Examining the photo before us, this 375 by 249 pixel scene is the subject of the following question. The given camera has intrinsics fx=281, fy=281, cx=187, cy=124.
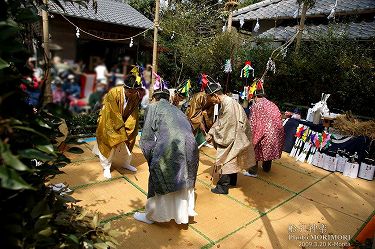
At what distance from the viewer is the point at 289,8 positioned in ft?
41.4

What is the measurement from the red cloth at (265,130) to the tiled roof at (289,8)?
719 centimetres

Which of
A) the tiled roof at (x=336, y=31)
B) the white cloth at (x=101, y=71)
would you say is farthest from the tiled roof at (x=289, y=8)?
the white cloth at (x=101, y=71)

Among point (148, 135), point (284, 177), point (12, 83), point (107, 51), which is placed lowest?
point (284, 177)

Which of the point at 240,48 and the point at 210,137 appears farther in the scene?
the point at 240,48

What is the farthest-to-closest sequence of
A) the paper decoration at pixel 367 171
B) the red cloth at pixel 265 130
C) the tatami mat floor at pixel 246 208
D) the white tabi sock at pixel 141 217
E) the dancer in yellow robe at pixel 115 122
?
the paper decoration at pixel 367 171 → the red cloth at pixel 265 130 → the dancer in yellow robe at pixel 115 122 → the white tabi sock at pixel 141 217 → the tatami mat floor at pixel 246 208

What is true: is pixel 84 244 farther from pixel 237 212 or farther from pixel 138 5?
pixel 138 5

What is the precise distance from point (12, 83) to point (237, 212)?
Answer: 146 inches

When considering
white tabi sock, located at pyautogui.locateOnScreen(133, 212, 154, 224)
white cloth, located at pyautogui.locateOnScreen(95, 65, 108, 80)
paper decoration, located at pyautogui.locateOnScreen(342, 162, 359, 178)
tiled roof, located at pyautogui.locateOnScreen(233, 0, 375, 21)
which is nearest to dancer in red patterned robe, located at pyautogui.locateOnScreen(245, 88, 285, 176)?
paper decoration, located at pyautogui.locateOnScreen(342, 162, 359, 178)

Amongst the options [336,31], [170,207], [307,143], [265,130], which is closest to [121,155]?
[170,207]

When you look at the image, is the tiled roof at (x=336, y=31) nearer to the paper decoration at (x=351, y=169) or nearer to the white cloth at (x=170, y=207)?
the paper decoration at (x=351, y=169)

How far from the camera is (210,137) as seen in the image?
492cm

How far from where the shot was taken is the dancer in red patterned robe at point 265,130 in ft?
18.4

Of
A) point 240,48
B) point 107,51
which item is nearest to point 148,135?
point 107,51

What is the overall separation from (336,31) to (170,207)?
8.82 meters
